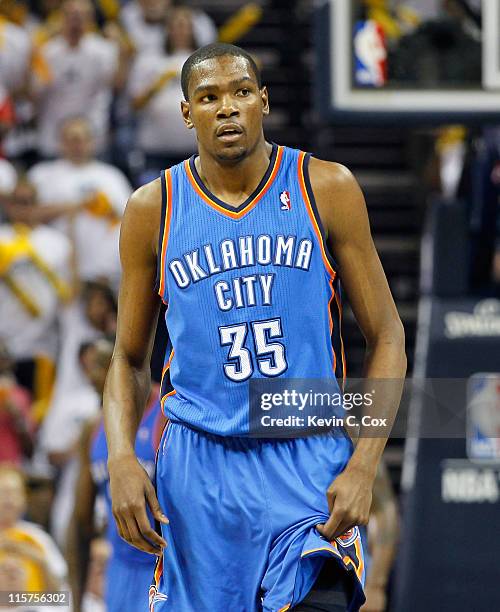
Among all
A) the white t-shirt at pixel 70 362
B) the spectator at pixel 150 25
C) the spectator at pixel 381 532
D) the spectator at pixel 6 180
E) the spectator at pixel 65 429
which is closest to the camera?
the spectator at pixel 381 532

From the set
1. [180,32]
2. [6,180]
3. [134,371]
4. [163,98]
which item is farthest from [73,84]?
[134,371]

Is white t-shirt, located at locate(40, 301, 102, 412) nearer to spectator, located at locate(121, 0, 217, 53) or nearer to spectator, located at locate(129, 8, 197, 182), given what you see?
spectator, located at locate(129, 8, 197, 182)

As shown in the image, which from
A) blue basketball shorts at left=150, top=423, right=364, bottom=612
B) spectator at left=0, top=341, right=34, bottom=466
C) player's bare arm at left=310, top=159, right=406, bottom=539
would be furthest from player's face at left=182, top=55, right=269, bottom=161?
spectator at left=0, top=341, right=34, bottom=466

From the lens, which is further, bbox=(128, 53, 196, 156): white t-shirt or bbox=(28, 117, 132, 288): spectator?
bbox=(128, 53, 196, 156): white t-shirt

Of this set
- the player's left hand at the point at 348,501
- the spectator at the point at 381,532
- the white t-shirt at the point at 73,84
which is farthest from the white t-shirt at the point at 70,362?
the player's left hand at the point at 348,501

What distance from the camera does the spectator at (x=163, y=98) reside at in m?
9.74

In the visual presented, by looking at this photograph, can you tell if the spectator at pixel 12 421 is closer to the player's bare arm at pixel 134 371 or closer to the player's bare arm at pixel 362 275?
the player's bare arm at pixel 134 371

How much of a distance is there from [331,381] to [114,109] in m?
6.88

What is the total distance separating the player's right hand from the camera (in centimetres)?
326

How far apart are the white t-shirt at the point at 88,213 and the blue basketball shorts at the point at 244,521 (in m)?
5.52

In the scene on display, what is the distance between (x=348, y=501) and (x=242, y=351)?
438mm

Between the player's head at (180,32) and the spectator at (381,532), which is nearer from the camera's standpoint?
the spectator at (381,532)

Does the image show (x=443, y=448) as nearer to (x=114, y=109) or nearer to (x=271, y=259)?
(x=114, y=109)

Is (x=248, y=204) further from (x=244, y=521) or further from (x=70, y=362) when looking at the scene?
(x=70, y=362)
